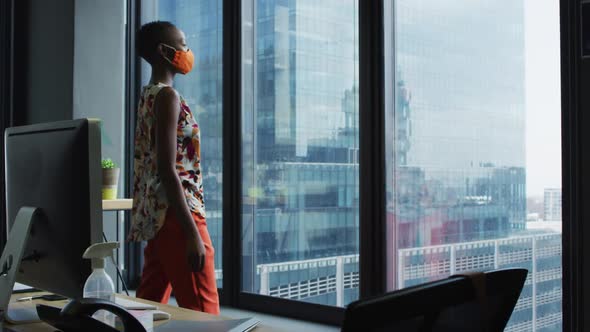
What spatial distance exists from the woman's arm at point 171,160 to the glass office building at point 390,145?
4.12ft

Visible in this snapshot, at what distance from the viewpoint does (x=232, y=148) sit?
3.88 meters

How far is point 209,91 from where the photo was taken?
408 cm

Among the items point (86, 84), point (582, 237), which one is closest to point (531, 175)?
point (582, 237)

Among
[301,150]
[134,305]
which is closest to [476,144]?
[301,150]

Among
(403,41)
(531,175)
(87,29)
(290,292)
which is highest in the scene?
(87,29)

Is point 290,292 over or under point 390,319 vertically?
under

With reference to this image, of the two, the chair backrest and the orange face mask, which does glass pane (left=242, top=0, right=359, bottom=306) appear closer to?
the orange face mask

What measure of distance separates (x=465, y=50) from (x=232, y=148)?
1.49m

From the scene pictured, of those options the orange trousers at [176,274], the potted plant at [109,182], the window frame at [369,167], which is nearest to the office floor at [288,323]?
the window frame at [369,167]

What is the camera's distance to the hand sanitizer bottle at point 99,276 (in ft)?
4.47

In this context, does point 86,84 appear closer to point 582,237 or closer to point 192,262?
point 192,262

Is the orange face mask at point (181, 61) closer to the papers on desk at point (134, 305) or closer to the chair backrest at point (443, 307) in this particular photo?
the papers on desk at point (134, 305)

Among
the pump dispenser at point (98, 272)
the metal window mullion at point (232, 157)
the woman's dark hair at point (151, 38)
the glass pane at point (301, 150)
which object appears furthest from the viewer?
the metal window mullion at point (232, 157)

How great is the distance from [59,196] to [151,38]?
1023mm
